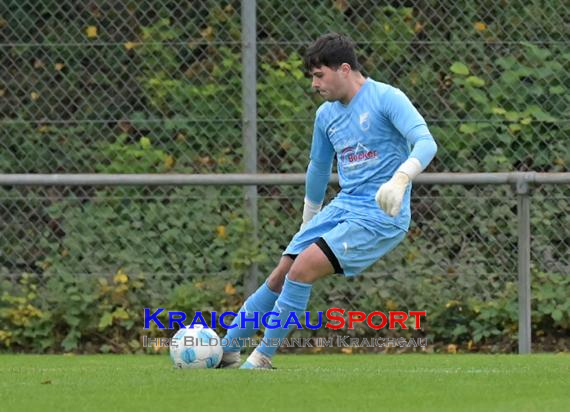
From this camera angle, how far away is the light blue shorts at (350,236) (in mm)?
7148

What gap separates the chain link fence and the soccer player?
225 centimetres

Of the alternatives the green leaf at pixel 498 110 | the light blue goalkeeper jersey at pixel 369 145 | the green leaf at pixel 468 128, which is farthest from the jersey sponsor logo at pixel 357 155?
the green leaf at pixel 498 110

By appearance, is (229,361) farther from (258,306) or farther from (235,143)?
(235,143)

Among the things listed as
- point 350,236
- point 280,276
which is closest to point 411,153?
point 350,236

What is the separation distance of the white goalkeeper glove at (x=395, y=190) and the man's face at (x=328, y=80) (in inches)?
27.5

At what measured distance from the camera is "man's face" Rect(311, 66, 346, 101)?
7.27 meters

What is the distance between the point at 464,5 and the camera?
33.6ft

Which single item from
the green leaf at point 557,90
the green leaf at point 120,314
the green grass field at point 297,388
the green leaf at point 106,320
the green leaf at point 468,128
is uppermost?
the green leaf at point 557,90

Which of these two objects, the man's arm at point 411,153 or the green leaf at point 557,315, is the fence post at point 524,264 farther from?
the man's arm at point 411,153

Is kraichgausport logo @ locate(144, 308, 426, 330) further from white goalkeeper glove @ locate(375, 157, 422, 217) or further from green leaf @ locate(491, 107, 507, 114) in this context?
white goalkeeper glove @ locate(375, 157, 422, 217)

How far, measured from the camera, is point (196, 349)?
24.0ft

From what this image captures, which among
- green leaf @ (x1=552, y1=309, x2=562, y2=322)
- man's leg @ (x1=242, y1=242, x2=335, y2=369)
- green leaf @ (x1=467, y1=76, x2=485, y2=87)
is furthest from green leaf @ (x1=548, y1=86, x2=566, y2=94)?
man's leg @ (x1=242, y1=242, x2=335, y2=369)

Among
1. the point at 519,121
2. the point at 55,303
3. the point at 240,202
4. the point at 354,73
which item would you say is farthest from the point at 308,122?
the point at 354,73

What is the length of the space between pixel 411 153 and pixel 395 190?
1.05ft
